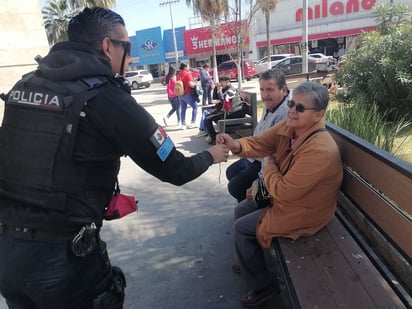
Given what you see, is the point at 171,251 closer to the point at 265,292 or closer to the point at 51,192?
the point at 265,292

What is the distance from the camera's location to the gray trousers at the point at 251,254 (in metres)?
2.65

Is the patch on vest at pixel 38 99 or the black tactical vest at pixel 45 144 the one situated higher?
the patch on vest at pixel 38 99

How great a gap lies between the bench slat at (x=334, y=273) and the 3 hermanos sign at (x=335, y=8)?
33.6m

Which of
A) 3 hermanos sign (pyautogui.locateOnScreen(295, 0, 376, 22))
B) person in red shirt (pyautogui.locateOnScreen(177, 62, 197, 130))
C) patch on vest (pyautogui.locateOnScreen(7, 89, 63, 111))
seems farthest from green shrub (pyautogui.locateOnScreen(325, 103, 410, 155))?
3 hermanos sign (pyautogui.locateOnScreen(295, 0, 376, 22))

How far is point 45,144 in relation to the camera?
1492mm

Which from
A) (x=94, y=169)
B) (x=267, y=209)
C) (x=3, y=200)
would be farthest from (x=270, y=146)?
(x=3, y=200)

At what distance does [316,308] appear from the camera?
1846 mm

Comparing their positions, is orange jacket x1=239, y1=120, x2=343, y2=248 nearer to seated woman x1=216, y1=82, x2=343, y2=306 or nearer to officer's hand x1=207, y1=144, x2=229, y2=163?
seated woman x1=216, y1=82, x2=343, y2=306

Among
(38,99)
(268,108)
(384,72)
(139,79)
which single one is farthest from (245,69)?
(38,99)

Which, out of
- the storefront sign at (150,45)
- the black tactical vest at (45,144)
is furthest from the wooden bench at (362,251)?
the storefront sign at (150,45)

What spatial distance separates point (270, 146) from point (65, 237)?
Answer: 202 cm

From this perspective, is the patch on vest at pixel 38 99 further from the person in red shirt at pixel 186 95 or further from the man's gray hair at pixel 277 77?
the person in red shirt at pixel 186 95

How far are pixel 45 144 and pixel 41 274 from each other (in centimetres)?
56

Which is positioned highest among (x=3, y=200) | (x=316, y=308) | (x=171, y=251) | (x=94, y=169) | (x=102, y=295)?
(x=94, y=169)
